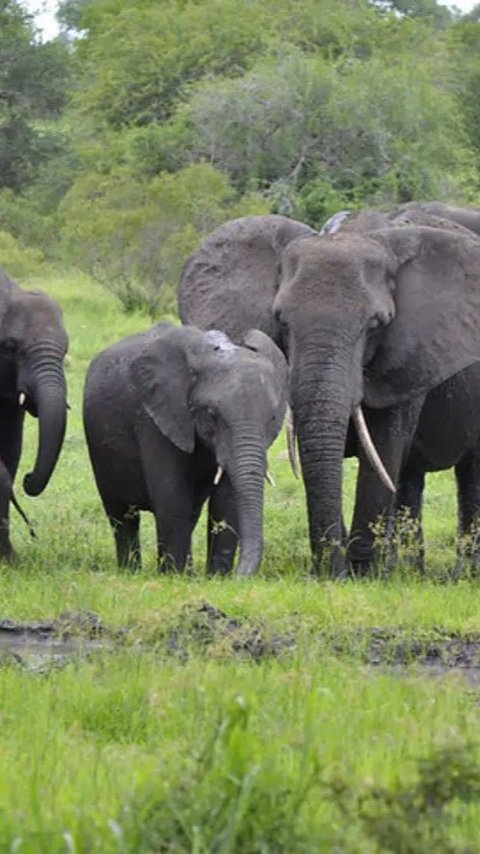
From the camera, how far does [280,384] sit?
952cm

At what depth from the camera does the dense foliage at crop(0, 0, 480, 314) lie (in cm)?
2681

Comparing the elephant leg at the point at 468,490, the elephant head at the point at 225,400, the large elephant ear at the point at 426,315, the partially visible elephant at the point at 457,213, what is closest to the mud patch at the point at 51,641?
the elephant head at the point at 225,400

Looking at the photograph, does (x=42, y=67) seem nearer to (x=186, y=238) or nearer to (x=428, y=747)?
(x=186, y=238)

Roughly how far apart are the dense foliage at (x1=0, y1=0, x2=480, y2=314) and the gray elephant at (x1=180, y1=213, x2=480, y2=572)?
14.5m

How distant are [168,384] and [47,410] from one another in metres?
1.01

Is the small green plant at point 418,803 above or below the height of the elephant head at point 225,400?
→ below

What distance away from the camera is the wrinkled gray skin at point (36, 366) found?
34.9 ft

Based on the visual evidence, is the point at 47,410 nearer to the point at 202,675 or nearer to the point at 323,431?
the point at 323,431

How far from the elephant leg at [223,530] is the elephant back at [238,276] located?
0.89 m

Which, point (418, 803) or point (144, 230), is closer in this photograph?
point (418, 803)

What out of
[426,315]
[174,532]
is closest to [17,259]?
[426,315]

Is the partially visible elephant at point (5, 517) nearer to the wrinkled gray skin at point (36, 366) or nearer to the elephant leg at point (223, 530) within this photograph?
the wrinkled gray skin at point (36, 366)

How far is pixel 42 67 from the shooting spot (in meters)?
41.2

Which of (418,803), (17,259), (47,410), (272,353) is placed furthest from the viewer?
(17,259)
